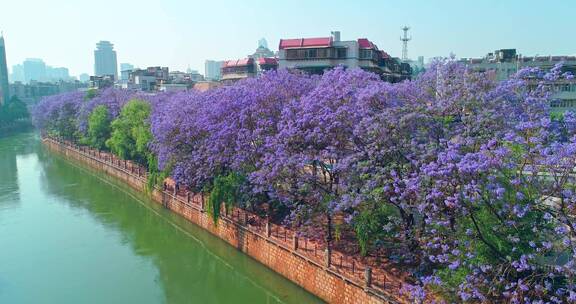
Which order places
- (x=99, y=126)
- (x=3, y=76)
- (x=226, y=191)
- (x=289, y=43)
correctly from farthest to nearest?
(x=3, y=76) → (x=289, y=43) → (x=99, y=126) → (x=226, y=191)

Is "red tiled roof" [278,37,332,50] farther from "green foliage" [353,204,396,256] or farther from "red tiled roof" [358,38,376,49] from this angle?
"green foliage" [353,204,396,256]

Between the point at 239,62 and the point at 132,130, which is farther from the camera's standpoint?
the point at 239,62

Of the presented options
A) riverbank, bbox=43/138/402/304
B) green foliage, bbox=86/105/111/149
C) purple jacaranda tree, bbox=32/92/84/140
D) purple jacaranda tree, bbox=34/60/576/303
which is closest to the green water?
riverbank, bbox=43/138/402/304

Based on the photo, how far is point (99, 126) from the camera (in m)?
43.3

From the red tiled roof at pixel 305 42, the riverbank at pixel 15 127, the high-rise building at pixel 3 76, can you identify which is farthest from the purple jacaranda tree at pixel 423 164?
the high-rise building at pixel 3 76

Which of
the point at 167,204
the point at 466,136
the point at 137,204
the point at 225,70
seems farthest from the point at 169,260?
the point at 225,70

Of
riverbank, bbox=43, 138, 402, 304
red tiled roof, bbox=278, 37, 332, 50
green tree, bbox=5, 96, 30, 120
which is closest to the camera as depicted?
riverbank, bbox=43, 138, 402, 304

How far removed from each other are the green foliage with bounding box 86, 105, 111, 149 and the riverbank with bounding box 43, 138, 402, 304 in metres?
16.2

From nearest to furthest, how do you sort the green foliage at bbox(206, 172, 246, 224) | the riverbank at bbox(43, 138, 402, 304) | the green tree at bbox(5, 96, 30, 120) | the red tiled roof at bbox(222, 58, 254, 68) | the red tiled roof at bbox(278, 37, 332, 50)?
the riverbank at bbox(43, 138, 402, 304)
the green foliage at bbox(206, 172, 246, 224)
the red tiled roof at bbox(278, 37, 332, 50)
the red tiled roof at bbox(222, 58, 254, 68)
the green tree at bbox(5, 96, 30, 120)

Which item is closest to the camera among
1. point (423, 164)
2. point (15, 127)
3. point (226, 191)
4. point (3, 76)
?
point (423, 164)

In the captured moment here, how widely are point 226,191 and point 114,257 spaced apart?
6.29 m

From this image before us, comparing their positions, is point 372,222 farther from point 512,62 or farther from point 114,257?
point 512,62

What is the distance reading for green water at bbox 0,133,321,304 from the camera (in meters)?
19.1

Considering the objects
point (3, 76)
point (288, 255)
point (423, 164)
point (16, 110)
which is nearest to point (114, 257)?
point (288, 255)
